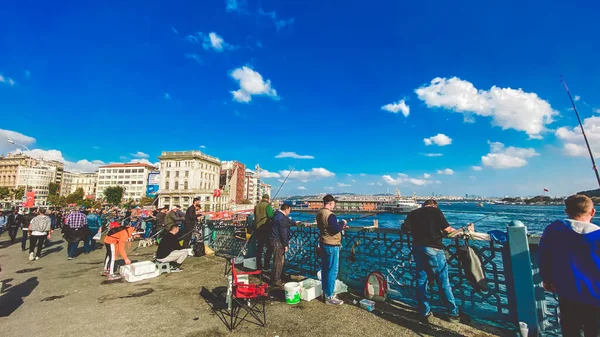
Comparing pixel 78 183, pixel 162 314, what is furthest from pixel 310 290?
pixel 78 183

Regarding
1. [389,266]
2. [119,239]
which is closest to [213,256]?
[119,239]

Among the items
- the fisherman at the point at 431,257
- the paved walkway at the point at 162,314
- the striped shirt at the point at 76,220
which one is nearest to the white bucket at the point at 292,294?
the paved walkway at the point at 162,314

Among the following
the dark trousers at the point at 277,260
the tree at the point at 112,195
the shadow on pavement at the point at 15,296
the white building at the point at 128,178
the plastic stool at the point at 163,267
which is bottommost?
the shadow on pavement at the point at 15,296

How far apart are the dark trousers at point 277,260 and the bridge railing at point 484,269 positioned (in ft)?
2.85

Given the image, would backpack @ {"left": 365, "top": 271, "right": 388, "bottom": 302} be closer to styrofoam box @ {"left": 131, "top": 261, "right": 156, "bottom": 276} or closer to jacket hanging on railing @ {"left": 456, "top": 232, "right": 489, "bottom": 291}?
jacket hanging on railing @ {"left": 456, "top": 232, "right": 489, "bottom": 291}

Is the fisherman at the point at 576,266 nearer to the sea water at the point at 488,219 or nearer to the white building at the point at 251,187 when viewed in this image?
the sea water at the point at 488,219

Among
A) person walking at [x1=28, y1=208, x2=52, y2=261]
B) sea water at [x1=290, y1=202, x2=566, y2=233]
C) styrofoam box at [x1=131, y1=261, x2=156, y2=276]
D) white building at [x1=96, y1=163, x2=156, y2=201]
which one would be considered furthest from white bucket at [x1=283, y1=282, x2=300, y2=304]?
white building at [x1=96, y1=163, x2=156, y2=201]

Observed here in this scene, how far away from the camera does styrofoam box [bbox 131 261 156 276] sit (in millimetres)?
6098

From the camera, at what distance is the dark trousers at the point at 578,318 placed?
2.44 m

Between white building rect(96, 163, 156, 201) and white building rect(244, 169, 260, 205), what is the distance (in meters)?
Result: 43.9

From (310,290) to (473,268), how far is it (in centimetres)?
265

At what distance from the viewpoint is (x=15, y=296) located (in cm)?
524

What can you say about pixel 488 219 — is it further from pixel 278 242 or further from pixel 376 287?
pixel 278 242

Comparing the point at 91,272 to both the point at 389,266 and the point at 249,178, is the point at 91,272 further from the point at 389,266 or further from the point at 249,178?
the point at 249,178
